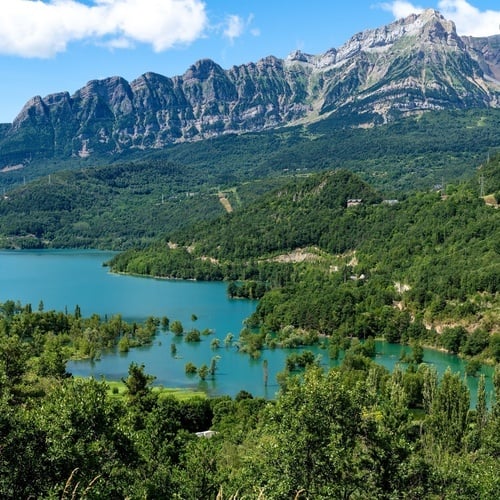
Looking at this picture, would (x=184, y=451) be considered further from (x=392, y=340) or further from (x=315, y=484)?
(x=392, y=340)

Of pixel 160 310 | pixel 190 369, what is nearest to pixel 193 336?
pixel 190 369

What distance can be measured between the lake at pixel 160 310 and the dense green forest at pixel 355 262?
3926mm

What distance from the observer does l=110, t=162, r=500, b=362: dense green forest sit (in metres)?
80.2

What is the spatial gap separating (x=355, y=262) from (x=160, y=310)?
3499 centimetres

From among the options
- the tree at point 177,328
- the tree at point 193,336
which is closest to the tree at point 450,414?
the tree at point 193,336

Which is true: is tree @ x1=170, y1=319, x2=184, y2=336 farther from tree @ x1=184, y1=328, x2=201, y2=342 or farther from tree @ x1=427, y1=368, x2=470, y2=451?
tree @ x1=427, y1=368, x2=470, y2=451

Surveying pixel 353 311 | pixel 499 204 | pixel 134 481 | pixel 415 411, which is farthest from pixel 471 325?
pixel 134 481

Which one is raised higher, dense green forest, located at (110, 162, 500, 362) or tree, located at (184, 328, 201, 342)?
dense green forest, located at (110, 162, 500, 362)

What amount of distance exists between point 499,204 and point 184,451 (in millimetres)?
89390

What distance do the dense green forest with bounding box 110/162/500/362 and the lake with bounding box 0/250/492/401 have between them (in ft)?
12.9

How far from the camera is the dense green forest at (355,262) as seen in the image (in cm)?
8019

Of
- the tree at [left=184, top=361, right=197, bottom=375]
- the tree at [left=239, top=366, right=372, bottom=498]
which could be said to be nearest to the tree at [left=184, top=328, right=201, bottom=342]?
the tree at [left=184, top=361, right=197, bottom=375]

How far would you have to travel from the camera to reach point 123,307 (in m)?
104

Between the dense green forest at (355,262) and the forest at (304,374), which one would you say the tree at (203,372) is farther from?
the dense green forest at (355,262)
